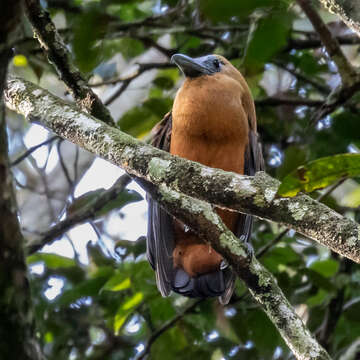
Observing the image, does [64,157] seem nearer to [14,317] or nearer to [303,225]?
[303,225]

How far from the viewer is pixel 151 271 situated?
13.0 ft

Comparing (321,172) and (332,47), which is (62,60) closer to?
(321,172)

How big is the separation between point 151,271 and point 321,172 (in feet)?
7.01

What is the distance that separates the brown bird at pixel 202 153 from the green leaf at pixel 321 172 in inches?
68.3

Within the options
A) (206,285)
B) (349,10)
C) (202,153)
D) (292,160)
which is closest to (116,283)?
(206,285)

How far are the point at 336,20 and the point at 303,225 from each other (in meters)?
2.79

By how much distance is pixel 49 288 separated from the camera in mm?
4273

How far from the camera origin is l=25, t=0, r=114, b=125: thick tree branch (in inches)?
112

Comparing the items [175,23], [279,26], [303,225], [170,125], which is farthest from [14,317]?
[175,23]

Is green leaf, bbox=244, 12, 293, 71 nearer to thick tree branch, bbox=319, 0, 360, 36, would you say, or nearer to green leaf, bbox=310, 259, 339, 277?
thick tree branch, bbox=319, 0, 360, 36

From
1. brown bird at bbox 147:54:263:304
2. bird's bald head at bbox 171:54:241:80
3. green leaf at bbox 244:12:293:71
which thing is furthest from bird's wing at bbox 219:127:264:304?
green leaf at bbox 244:12:293:71

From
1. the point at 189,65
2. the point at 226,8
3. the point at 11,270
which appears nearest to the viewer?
the point at 11,270

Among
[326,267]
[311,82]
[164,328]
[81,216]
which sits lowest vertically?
[164,328]

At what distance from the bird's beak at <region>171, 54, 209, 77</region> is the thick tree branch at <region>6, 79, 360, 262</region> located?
1.54 m
